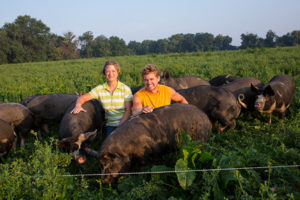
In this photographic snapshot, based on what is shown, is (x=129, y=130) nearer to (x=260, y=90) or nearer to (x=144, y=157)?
(x=144, y=157)

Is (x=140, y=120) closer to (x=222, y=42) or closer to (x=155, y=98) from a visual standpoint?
(x=155, y=98)

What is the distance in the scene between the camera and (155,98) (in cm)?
468

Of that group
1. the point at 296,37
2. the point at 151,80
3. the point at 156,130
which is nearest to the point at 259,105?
the point at 151,80

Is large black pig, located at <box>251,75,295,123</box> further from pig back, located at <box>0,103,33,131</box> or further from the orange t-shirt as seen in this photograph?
pig back, located at <box>0,103,33,131</box>

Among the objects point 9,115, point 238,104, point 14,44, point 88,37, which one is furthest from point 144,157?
point 88,37

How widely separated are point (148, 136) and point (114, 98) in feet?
5.94

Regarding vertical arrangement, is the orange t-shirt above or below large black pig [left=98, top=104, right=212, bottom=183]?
above

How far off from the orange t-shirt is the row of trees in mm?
57227

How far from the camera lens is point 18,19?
7212cm

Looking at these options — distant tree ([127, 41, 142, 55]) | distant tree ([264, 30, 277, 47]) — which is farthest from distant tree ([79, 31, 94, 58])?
distant tree ([264, 30, 277, 47])

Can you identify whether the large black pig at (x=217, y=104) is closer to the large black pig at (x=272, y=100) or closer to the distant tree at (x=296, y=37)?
the large black pig at (x=272, y=100)

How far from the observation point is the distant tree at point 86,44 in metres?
79.2

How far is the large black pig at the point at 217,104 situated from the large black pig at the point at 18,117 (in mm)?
4271

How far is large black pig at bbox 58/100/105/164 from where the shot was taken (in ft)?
13.7
